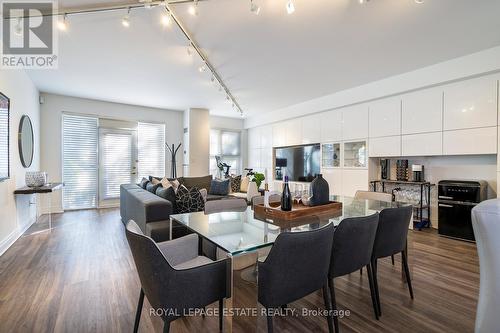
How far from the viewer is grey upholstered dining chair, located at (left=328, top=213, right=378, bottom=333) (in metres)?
1.63

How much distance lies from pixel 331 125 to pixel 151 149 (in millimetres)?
4836

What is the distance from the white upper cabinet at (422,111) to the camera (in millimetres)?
3883

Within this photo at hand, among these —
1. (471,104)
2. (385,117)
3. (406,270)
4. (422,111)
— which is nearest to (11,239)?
(406,270)

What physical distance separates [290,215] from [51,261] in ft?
9.64

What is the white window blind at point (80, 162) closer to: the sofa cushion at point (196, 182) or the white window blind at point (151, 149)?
the white window blind at point (151, 149)

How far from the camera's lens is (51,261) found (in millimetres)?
2918

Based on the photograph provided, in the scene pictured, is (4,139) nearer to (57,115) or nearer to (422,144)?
(57,115)

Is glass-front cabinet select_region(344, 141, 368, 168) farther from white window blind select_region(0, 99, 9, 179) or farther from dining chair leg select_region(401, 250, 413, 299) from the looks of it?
white window blind select_region(0, 99, 9, 179)

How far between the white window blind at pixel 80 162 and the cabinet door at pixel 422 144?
22.3 feet

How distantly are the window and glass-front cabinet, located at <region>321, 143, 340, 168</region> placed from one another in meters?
3.41

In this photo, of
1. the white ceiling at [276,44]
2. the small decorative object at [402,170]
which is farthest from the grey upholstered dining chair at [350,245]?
the small decorative object at [402,170]

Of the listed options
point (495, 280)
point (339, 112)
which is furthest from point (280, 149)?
point (495, 280)

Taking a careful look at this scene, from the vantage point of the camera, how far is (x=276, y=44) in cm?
315

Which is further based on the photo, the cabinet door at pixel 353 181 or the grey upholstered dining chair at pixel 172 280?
the cabinet door at pixel 353 181
